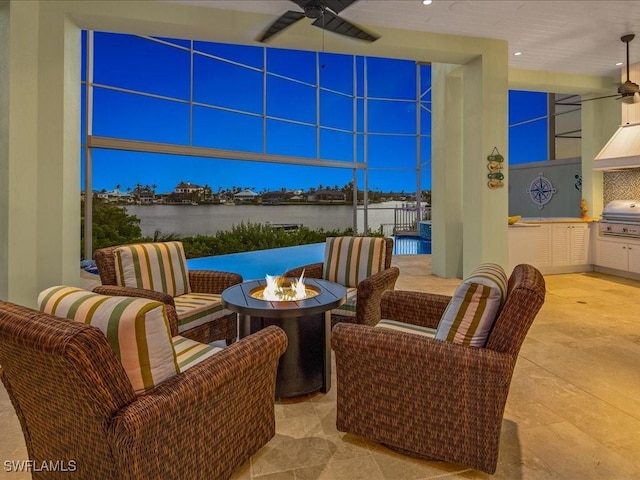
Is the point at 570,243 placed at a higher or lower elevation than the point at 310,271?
higher

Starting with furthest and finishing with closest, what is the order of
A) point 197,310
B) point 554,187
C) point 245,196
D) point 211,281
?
point 245,196 < point 554,187 < point 211,281 < point 197,310

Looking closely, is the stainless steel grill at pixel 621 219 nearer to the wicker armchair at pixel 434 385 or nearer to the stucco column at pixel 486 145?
the stucco column at pixel 486 145

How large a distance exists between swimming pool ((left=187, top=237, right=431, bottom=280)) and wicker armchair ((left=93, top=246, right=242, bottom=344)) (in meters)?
3.32

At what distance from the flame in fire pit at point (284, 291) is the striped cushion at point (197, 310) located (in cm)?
42

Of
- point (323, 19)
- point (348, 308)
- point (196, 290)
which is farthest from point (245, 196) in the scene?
point (348, 308)

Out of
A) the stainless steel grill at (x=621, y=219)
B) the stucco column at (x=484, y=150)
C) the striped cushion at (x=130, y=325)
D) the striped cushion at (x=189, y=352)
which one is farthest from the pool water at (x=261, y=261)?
the striped cushion at (x=130, y=325)

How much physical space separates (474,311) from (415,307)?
2.71ft

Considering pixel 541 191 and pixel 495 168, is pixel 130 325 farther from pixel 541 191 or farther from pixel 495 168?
pixel 541 191

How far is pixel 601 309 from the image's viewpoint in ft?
14.3

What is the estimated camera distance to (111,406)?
116 centimetres

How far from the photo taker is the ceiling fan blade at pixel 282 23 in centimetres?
333

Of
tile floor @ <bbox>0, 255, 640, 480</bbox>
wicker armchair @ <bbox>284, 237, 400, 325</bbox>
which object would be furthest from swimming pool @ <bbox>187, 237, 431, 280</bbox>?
tile floor @ <bbox>0, 255, 640, 480</bbox>

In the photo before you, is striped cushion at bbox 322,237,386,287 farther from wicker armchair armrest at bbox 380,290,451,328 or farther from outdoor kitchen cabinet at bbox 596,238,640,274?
outdoor kitchen cabinet at bbox 596,238,640,274

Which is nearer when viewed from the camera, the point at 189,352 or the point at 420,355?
the point at 420,355
